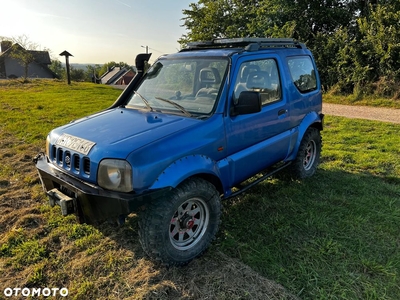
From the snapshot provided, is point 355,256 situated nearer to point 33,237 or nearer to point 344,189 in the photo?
point 344,189

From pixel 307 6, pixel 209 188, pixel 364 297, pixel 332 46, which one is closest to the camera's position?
pixel 364 297

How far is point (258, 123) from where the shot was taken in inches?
140

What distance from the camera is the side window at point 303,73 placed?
169 inches

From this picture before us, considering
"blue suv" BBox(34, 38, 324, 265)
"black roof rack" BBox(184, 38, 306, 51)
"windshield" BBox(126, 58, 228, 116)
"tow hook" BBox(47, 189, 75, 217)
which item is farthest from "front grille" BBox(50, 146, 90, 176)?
"black roof rack" BBox(184, 38, 306, 51)

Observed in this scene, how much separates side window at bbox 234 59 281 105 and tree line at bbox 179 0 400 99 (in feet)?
33.8

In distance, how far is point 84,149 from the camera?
2.68m

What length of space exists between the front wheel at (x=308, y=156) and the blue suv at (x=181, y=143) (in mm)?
221

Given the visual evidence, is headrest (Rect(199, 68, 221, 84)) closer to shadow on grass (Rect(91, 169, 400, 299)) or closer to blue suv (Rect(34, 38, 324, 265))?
blue suv (Rect(34, 38, 324, 265))

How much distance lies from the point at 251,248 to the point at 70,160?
1957 millimetres

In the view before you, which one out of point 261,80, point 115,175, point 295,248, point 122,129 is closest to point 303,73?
point 261,80

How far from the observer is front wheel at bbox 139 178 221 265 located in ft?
8.62

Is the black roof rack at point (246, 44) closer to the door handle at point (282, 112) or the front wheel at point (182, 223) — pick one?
the door handle at point (282, 112)

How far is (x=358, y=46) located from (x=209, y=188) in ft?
41.6

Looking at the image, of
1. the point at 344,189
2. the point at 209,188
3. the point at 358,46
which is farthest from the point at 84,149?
the point at 358,46
